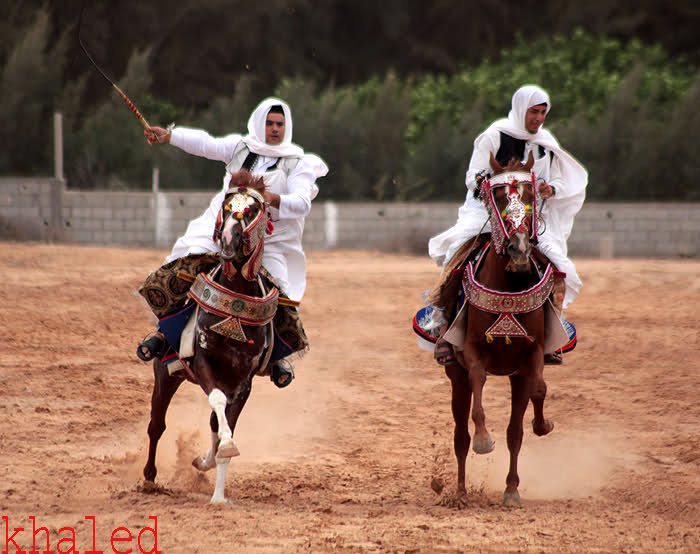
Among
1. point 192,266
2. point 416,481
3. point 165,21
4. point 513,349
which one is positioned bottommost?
point 416,481

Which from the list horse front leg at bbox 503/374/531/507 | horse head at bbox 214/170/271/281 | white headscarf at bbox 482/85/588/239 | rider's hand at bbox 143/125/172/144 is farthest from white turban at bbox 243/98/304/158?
horse front leg at bbox 503/374/531/507

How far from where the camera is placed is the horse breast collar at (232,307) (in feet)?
24.0

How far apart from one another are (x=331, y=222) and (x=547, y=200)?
15.5 metres

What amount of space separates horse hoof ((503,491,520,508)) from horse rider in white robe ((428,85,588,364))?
1658 millimetres

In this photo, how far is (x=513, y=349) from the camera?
763cm

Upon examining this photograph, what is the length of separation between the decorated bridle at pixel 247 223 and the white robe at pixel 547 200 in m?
1.65

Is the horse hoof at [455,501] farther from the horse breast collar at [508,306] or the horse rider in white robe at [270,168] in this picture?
the horse rider in white robe at [270,168]

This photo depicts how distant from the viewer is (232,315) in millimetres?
7316

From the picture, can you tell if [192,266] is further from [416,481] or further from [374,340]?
[374,340]

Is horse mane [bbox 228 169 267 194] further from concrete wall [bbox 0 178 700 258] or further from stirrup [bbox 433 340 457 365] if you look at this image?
concrete wall [bbox 0 178 700 258]

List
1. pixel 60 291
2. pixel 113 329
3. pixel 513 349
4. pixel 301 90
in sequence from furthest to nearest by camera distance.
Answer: pixel 301 90, pixel 60 291, pixel 113 329, pixel 513 349

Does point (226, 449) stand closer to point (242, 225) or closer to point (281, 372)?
point (281, 372)

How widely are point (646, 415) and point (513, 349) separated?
3824mm

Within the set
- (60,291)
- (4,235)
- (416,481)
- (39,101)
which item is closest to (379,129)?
(39,101)
